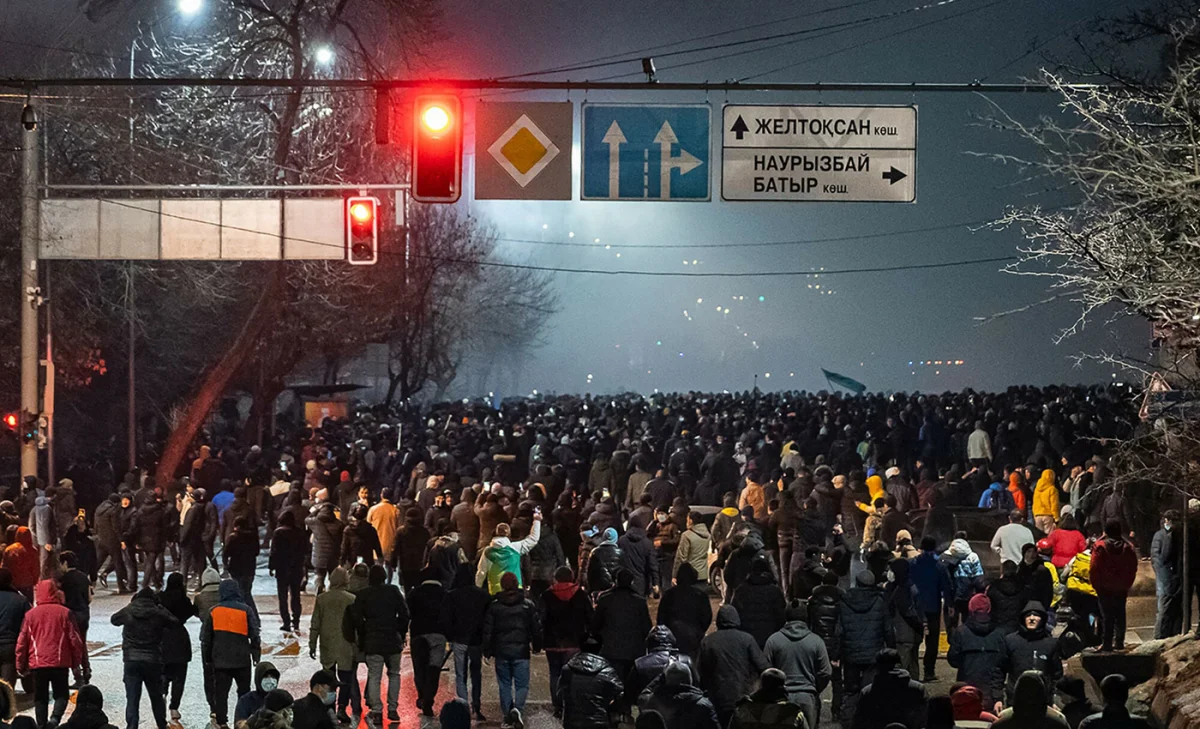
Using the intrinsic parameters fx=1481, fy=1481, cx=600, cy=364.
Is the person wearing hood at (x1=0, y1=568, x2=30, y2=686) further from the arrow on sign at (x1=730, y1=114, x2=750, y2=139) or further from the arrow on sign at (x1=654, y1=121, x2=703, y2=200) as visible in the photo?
the arrow on sign at (x1=730, y1=114, x2=750, y2=139)

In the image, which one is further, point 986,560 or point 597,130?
point 986,560

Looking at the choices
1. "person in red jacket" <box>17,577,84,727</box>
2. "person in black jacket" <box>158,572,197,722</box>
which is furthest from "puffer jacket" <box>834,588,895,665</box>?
"person in red jacket" <box>17,577,84,727</box>

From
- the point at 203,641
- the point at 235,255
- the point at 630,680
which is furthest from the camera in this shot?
the point at 235,255

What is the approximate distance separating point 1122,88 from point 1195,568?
489 centimetres

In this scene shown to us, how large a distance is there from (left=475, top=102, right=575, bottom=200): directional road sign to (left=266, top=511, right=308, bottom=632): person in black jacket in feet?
15.9

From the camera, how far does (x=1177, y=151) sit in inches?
524

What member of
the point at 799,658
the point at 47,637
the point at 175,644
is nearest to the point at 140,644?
the point at 175,644

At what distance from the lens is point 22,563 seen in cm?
1675

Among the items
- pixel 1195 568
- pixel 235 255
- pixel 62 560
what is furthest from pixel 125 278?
pixel 1195 568

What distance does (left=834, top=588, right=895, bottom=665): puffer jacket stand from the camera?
12.1 m

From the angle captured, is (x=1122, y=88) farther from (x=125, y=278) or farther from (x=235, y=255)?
(x=125, y=278)

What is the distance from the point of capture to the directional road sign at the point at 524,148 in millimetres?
14414

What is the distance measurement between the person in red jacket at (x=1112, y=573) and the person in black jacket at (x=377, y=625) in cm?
704

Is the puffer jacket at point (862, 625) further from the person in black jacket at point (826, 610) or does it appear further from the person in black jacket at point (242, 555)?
the person in black jacket at point (242, 555)
